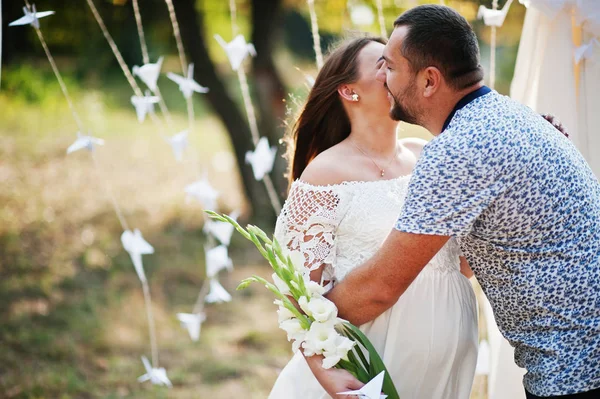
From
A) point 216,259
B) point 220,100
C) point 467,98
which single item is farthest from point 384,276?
point 220,100

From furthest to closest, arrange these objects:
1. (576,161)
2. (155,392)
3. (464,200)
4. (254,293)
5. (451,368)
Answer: (254,293) < (155,392) < (451,368) < (576,161) < (464,200)

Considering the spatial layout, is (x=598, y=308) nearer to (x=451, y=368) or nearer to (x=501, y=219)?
(x=501, y=219)

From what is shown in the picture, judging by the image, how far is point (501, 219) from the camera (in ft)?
5.72

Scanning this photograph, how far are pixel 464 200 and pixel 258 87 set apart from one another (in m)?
6.16

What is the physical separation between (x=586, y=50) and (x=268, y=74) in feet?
17.5

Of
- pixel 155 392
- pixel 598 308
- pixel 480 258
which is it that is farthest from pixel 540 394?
pixel 155 392

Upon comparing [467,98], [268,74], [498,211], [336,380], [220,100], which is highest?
[467,98]

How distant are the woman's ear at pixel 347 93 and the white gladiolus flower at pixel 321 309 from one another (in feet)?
2.67

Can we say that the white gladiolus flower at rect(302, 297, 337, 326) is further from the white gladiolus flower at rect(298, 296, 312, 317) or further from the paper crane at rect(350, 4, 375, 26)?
the paper crane at rect(350, 4, 375, 26)

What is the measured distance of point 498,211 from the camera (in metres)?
1.73

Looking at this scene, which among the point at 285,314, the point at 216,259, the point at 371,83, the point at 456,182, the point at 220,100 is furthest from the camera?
the point at 220,100

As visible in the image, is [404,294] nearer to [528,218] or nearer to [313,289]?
[313,289]

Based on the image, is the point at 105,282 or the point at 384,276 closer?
the point at 384,276

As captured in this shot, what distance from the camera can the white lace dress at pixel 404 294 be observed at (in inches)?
84.7
